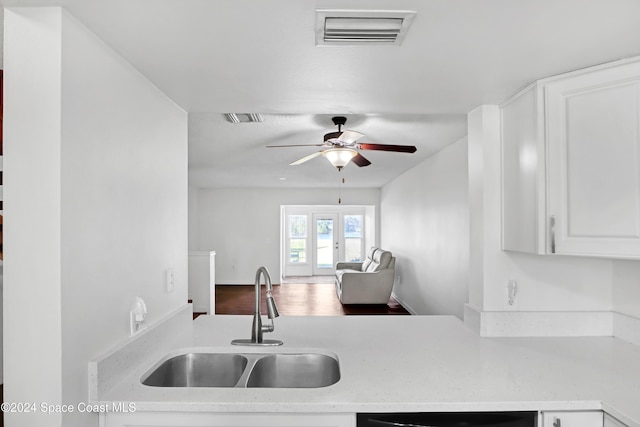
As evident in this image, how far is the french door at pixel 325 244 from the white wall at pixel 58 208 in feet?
30.8

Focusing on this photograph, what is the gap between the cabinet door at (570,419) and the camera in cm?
141

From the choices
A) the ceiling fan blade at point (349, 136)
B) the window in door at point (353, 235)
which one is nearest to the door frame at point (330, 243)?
the window in door at point (353, 235)

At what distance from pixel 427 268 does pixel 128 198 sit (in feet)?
15.3

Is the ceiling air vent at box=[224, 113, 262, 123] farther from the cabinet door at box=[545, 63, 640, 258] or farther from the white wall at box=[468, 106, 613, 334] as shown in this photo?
the cabinet door at box=[545, 63, 640, 258]

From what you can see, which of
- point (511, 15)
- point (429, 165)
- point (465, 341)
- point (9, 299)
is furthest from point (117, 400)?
point (429, 165)

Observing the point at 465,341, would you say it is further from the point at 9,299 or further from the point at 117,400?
the point at 9,299

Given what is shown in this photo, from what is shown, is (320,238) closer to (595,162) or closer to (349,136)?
(349,136)

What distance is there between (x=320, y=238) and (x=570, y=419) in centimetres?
960

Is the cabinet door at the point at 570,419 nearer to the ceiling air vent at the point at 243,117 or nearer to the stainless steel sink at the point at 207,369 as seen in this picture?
the stainless steel sink at the point at 207,369

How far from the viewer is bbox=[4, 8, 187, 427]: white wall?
3.93 feet

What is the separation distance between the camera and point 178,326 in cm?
217

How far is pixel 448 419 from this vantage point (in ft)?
4.66

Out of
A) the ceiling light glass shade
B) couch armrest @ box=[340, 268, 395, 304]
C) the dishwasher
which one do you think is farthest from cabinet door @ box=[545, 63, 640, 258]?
couch armrest @ box=[340, 268, 395, 304]

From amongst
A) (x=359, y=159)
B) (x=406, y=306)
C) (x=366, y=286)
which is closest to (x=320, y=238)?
(x=366, y=286)
